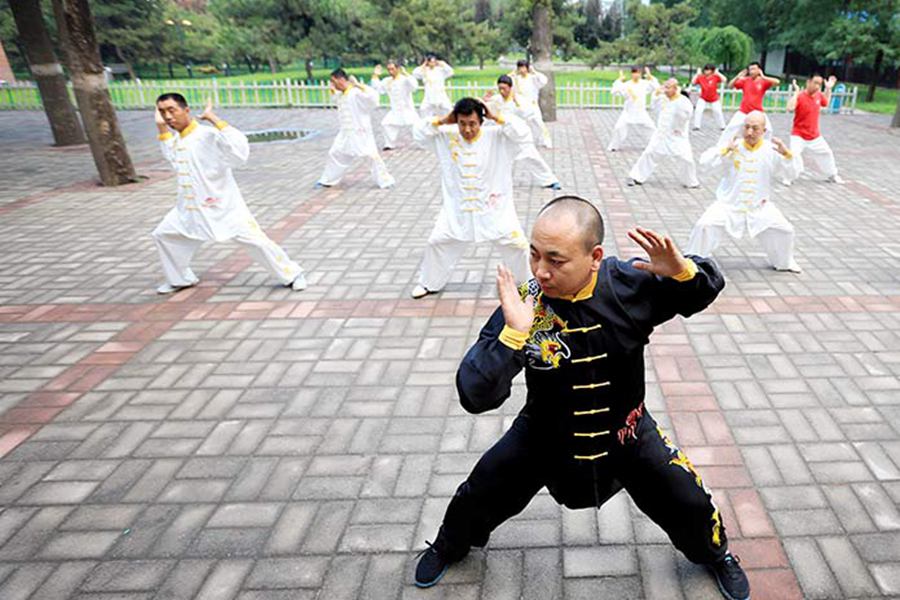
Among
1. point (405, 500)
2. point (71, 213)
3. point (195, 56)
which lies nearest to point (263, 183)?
point (71, 213)

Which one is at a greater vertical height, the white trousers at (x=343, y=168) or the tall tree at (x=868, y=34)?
the tall tree at (x=868, y=34)

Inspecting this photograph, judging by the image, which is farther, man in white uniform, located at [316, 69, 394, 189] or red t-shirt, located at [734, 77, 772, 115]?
red t-shirt, located at [734, 77, 772, 115]

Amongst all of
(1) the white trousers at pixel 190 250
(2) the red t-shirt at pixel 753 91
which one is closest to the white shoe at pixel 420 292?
(1) the white trousers at pixel 190 250

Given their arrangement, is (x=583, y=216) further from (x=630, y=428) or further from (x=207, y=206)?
(x=207, y=206)

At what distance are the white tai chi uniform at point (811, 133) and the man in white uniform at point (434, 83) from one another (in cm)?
733

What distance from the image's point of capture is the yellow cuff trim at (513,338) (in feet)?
6.29

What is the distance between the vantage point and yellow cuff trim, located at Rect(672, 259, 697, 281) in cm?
207

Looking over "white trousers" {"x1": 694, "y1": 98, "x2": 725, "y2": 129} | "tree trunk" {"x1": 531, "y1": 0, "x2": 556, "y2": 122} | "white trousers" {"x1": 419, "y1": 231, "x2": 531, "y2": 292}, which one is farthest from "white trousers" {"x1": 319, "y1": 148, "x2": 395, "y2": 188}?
"white trousers" {"x1": 694, "y1": 98, "x2": 725, "y2": 129}

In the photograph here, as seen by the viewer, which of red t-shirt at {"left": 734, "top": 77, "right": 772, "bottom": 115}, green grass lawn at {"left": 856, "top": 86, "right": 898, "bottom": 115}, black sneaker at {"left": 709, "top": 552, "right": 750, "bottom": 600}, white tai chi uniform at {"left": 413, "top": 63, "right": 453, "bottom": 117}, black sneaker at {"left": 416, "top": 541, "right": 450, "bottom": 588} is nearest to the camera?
black sneaker at {"left": 709, "top": 552, "right": 750, "bottom": 600}

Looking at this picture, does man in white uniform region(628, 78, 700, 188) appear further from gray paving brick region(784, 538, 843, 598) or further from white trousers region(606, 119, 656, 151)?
gray paving brick region(784, 538, 843, 598)

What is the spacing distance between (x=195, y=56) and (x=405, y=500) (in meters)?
42.2

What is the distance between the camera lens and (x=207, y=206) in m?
→ 5.71

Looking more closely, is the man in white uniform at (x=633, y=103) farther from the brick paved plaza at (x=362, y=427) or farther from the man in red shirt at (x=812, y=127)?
the brick paved plaza at (x=362, y=427)

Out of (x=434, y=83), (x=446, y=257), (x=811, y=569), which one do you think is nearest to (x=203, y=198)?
(x=446, y=257)
